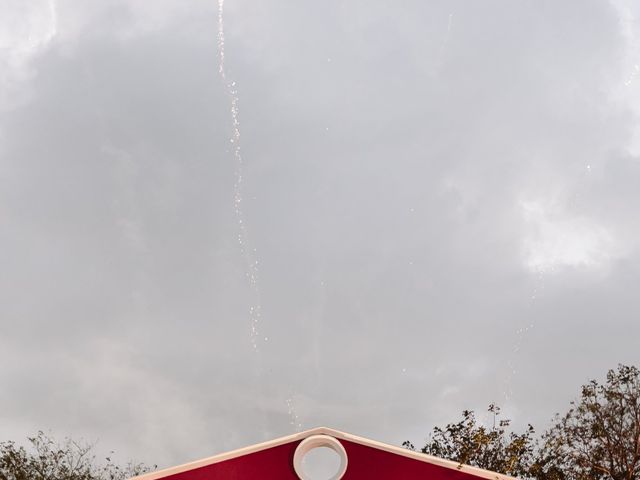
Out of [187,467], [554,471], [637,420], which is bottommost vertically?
[187,467]

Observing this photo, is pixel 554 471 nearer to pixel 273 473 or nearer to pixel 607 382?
pixel 607 382

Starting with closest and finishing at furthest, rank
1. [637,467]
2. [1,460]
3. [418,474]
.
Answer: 1. [418,474]
2. [637,467]
3. [1,460]

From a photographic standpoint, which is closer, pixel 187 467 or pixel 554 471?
pixel 187 467

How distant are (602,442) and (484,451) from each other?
4002 mm

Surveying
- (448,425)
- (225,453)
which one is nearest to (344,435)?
(225,453)

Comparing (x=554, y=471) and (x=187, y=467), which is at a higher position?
(x=554, y=471)

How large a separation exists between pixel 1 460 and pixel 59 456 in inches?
94.0

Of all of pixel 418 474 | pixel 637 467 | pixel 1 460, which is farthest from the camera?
pixel 1 460

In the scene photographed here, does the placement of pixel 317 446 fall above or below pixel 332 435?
below

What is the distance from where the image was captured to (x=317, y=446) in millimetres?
10078

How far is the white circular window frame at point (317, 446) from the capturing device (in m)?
9.77

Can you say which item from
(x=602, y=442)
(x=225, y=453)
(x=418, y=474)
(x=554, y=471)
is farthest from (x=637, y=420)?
(x=225, y=453)

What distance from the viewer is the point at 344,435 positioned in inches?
395

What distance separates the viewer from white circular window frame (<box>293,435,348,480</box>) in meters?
9.77
